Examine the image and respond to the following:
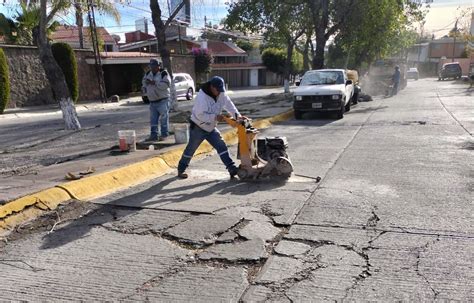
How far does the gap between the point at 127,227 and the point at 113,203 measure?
3.13 ft

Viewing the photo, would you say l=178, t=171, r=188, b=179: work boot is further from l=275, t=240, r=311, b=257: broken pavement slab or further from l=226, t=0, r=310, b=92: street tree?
l=226, t=0, r=310, b=92: street tree

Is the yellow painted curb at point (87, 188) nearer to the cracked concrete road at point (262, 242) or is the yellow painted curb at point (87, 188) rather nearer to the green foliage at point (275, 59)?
the cracked concrete road at point (262, 242)

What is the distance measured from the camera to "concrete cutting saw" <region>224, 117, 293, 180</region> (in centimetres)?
658

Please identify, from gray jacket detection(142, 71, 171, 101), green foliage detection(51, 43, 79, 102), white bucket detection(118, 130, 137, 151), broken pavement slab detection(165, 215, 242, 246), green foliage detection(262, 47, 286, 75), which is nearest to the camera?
broken pavement slab detection(165, 215, 242, 246)

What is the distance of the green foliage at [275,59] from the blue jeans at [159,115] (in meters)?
47.9

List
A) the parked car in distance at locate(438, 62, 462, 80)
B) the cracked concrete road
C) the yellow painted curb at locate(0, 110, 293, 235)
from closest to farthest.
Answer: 1. the cracked concrete road
2. the yellow painted curb at locate(0, 110, 293, 235)
3. the parked car in distance at locate(438, 62, 462, 80)

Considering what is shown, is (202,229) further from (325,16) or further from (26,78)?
(26,78)

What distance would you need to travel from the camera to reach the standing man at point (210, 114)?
647 centimetres

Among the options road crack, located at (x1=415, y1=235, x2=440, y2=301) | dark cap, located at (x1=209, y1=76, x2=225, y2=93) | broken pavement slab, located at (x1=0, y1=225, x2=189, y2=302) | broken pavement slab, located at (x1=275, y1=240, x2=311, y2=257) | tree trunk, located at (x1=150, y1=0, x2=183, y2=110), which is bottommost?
broken pavement slab, located at (x1=0, y1=225, x2=189, y2=302)

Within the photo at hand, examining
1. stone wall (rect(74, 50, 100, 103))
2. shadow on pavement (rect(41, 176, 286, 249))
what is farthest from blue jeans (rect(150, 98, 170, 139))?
stone wall (rect(74, 50, 100, 103))

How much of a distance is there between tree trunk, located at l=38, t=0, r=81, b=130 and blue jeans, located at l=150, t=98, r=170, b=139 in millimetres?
3688

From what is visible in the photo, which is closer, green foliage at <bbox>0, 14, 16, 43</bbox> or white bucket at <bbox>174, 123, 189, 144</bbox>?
white bucket at <bbox>174, 123, 189, 144</bbox>

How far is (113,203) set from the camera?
5.68m

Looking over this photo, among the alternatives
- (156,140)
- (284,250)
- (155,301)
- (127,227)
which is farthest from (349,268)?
(156,140)
